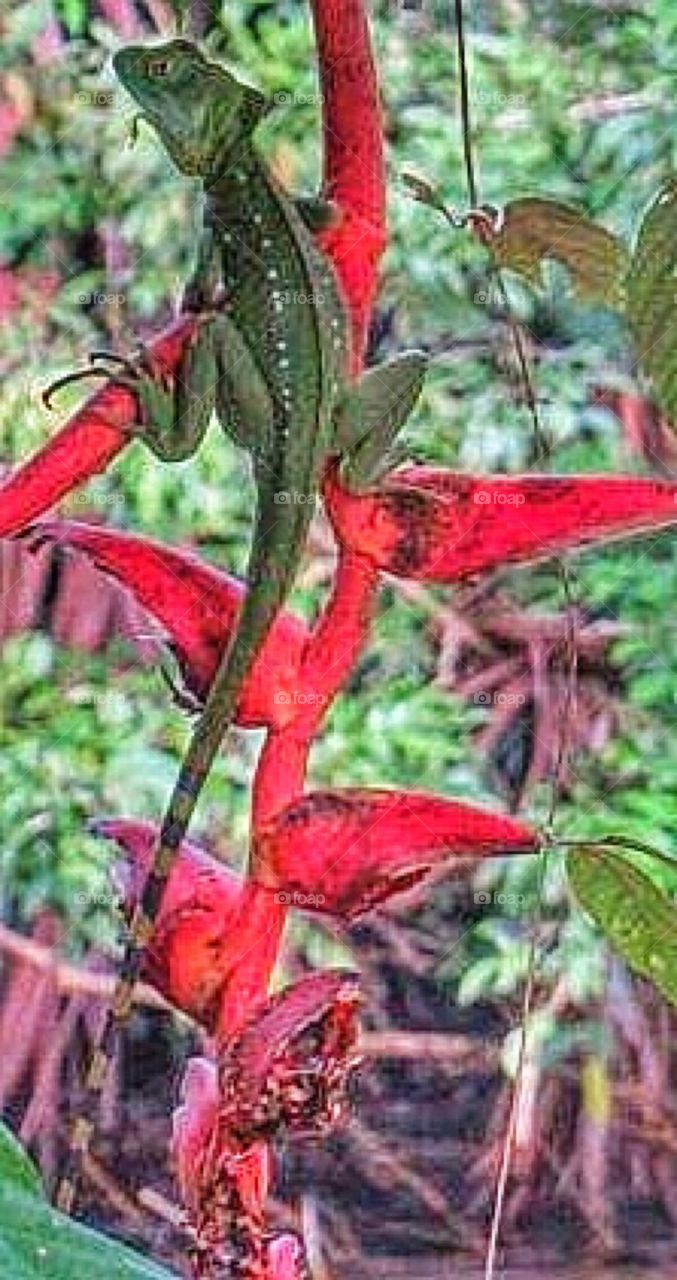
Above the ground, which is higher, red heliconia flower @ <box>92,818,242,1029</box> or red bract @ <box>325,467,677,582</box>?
red bract @ <box>325,467,677,582</box>

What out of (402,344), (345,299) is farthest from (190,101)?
(402,344)

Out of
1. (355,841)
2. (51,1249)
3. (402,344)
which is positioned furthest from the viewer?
(402,344)

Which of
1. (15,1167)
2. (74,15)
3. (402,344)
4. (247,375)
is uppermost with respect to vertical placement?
(74,15)

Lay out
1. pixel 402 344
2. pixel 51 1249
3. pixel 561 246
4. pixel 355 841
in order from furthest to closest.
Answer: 1. pixel 402 344
2. pixel 561 246
3. pixel 355 841
4. pixel 51 1249

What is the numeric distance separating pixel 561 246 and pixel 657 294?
0.09 ft

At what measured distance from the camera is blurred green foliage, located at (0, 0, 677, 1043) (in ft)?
4.69

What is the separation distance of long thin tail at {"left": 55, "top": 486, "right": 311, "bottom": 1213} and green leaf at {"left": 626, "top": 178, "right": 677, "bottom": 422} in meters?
0.11

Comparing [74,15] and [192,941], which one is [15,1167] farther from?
[74,15]

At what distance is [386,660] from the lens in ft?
5.07

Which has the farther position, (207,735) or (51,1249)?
(207,735)

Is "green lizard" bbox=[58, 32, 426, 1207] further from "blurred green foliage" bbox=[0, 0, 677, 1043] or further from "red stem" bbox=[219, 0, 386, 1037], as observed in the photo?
"blurred green foliage" bbox=[0, 0, 677, 1043]

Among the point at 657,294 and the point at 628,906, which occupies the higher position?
the point at 657,294

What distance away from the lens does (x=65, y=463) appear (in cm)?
37

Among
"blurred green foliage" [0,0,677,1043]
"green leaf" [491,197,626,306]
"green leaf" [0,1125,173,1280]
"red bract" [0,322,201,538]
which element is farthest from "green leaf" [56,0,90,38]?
"green leaf" [0,1125,173,1280]
